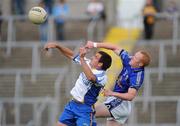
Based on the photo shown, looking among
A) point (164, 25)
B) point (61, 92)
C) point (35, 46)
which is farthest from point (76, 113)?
point (164, 25)

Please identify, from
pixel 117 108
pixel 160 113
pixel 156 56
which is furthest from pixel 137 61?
pixel 156 56

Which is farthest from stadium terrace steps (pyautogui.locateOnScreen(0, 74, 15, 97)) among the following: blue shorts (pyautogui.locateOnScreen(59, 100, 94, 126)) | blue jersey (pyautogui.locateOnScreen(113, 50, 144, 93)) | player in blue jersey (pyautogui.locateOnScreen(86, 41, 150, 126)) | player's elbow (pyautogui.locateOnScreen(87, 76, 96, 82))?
player's elbow (pyautogui.locateOnScreen(87, 76, 96, 82))

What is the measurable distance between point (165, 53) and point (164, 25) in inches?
122

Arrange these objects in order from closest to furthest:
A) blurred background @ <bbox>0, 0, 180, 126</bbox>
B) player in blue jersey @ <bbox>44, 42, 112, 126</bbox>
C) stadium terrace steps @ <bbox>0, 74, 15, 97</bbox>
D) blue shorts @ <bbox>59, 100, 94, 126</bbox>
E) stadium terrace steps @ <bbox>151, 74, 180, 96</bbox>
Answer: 1. player in blue jersey @ <bbox>44, 42, 112, 126</bbox>
2. blue shorts @ <bbox>59, 100, 94, 126</bbox>
3. blurred background @ <bbox>0, 0, 180, 126</bbox>
4. stadium terrace steps @ <bbox>0, 74, 15, 97</bbox>
5. stadium terrace steps @ <bbox>151, 74, 180, 96</bbox>

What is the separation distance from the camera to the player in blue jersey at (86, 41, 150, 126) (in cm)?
1836

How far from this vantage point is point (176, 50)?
29.1 m

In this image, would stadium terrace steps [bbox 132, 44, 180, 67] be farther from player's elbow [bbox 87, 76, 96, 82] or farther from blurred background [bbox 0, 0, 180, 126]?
player's elbow [bbox 87, 76, 96, 82]

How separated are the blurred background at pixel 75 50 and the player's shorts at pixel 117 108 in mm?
4892

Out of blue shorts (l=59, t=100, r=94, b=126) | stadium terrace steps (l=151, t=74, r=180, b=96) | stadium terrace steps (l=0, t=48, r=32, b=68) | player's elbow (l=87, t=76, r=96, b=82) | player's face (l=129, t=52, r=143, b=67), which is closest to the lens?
player's elbow (l=87, t=76, r=96, b=82)

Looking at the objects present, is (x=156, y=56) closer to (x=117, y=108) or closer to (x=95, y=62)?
(x=117, y=108)

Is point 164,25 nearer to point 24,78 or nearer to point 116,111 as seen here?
point 24,78

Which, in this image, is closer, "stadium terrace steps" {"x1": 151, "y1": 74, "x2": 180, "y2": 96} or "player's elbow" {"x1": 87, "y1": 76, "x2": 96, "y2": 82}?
"player's elbow" {"x1": 87, "y1": 76, "x2": 96, "y2": 82}

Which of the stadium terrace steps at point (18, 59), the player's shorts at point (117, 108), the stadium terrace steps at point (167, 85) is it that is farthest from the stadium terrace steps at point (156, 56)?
the player's shorts at point (117, 108)

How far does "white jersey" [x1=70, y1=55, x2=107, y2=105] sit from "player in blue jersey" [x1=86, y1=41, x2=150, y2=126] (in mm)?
283
